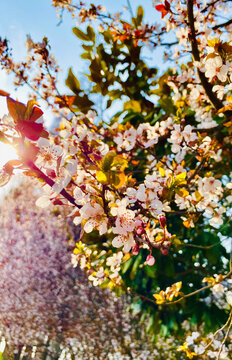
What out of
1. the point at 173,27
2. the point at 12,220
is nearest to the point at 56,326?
the point at 12,220

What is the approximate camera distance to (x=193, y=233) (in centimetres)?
260

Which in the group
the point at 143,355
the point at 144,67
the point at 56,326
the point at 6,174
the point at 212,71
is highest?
the point at 144,67

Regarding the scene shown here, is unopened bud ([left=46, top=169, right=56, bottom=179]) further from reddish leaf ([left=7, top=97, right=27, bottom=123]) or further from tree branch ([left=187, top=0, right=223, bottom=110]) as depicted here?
tree branch ([left=187, top=0, right=223, bottom=110])

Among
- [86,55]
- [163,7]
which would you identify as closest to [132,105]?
[86,55]

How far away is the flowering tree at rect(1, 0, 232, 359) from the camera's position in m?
0.59

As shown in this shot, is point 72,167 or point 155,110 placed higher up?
point 155,110

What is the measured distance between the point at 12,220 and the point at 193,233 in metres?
5.00

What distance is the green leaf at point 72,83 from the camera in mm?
1232

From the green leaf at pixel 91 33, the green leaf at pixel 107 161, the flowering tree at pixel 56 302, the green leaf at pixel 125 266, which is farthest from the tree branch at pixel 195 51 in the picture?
the flowering tree at pixel 56 302

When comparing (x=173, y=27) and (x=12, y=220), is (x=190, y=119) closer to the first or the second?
(x=173, y=27)

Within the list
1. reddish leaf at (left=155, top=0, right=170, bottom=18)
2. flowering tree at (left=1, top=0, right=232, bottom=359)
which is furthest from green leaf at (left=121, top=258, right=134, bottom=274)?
reddish leaf at (left=155, top=0, right=170, bottom=18)

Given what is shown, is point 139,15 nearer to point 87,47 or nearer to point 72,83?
point 87,47

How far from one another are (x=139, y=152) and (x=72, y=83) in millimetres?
1313

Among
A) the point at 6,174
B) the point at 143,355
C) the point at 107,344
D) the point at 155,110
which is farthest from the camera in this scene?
the point at 107,344
